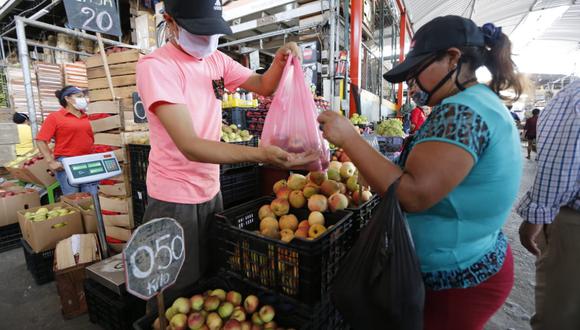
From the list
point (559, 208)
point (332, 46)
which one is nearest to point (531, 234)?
point (559, 208)

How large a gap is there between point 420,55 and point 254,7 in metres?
Result: 6.39

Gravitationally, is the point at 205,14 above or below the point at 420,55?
above

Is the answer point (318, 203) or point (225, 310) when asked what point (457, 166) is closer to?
point (318, 203)

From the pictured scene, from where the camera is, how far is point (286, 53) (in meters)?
1.66

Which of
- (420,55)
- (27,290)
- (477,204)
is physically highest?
(420,55)

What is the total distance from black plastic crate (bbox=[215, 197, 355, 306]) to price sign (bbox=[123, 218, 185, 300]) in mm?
296

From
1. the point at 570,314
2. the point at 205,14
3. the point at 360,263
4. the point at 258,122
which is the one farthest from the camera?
the point at 258,122

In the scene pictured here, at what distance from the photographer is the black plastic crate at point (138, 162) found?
107 inches

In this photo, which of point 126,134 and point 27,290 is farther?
point 126,134

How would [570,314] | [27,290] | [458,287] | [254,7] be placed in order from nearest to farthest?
[458,287]
[570,314]
[27,290]
[254,7]

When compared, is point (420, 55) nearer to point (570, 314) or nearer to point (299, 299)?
point (299, 299)

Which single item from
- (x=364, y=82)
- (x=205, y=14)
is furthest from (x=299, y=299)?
(x=364, y=82)

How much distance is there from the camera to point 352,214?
1.39 m

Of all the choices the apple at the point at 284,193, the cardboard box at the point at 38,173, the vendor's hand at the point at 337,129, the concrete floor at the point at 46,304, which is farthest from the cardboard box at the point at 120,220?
the vendor's hand at the point at 337,129
